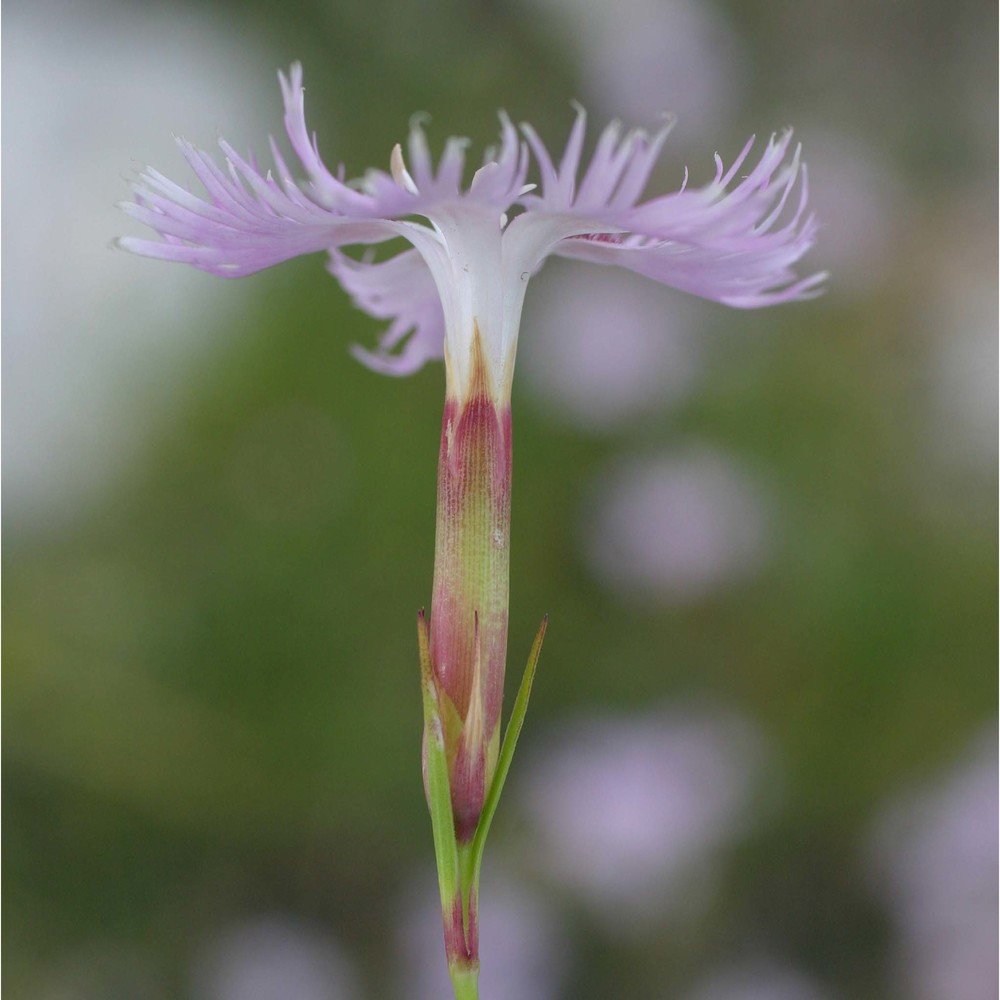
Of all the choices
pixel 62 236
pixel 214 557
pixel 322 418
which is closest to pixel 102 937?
pixel 214 557

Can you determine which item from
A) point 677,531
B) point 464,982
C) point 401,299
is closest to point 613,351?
point 677,531

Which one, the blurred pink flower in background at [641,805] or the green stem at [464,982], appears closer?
the green stem at [464,982]

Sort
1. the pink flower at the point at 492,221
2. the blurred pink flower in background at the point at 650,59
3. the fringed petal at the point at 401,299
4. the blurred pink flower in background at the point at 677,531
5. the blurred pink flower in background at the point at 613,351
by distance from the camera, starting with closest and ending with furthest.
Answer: the pink flower at the point at 492,221 < the fringed petal at the point at 401,299 < the blurred pink flower in background at the point at 677,531 < the blurred pink flower in background at the point at 613,351 < the blurred pink flower in background at the point at 650,59

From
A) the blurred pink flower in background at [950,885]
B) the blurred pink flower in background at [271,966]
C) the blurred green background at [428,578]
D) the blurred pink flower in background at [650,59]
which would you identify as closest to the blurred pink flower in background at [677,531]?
the blurred green background at [428,578]

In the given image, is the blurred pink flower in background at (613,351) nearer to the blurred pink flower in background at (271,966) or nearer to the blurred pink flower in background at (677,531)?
the blurred pink flower in background at (677,531)

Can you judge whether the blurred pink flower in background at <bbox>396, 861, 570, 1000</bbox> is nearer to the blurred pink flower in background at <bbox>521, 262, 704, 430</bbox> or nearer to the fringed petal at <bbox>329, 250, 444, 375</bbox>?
the blurred pink flower in background at <bbox>521, 262, 704, 430</bbox>

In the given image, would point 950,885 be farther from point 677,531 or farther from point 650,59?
point 650,59
